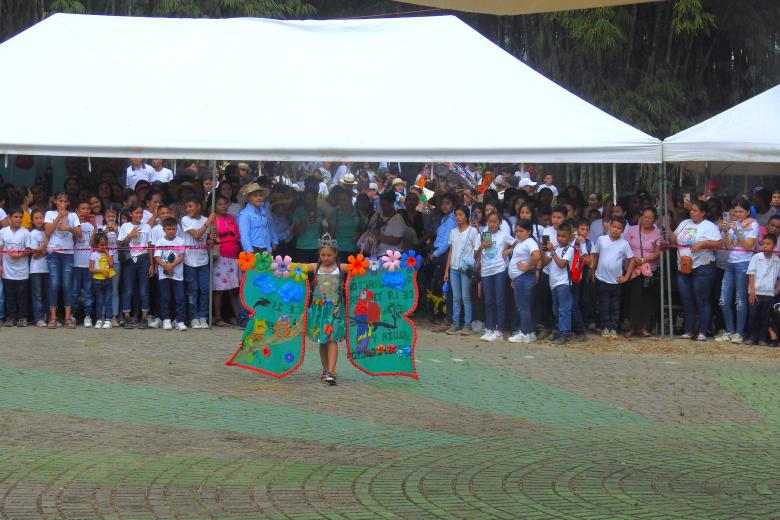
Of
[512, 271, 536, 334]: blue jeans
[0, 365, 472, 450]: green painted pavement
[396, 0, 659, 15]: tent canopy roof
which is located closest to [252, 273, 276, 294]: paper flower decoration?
[0, 365, 472, 450]: green painted pavement

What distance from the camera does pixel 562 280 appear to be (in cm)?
1463

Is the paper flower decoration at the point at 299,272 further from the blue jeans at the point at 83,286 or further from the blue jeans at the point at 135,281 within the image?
the blue jeans at the point at 83,286

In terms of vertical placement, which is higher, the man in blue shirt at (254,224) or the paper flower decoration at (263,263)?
the man in blue shirt at (254,224)

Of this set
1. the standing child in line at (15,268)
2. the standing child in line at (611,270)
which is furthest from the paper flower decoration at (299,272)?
the standing child in line at (611,270)

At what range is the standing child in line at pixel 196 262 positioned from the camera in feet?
50.2

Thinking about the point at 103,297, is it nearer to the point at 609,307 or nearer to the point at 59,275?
the point at 59,275

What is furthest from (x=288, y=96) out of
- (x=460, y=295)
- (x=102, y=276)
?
(x=460, y=295)

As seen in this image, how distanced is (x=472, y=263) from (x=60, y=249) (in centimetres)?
542

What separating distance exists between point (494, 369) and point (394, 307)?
1612 millimetres

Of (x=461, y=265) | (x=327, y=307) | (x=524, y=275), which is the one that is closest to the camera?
(x=327, y=307)

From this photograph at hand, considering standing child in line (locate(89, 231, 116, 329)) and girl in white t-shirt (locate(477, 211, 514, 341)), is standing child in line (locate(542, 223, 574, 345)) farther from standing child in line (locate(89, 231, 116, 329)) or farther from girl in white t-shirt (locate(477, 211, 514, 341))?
standing child in line (locate(89, 231, 116, 329))

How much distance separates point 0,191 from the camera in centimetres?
1563

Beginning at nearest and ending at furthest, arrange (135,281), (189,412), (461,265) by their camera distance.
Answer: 1. (189,412)
2. (135,281)
3. (461,265)

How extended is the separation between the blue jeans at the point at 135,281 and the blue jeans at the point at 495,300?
4482 mm
